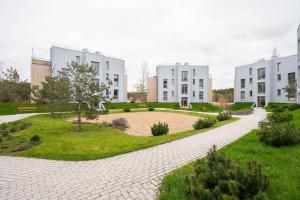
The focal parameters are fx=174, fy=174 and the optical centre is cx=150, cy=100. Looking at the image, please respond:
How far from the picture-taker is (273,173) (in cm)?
428

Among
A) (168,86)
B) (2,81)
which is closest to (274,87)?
(168,86)

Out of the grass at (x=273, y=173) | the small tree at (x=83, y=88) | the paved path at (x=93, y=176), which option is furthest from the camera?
the small tree at (x=83, y=88)

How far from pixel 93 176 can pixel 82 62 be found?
34.3m

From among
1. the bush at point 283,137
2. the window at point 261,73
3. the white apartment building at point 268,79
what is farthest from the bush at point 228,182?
the window at point 261,73

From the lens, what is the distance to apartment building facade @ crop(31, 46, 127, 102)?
33250 millimetres

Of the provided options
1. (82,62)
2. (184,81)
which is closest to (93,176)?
(82,62)

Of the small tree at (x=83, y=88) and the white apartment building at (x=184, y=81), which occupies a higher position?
the white apartment building at (x=184, y=81)

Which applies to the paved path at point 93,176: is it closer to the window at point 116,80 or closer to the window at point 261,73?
the window at point 116,80

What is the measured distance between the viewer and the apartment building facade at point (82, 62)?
109 ft

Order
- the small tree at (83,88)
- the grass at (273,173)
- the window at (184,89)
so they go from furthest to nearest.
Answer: the window at (184,89) < the small tree at (83,88) < the grass at (273,173)

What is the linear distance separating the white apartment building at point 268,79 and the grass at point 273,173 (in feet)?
126

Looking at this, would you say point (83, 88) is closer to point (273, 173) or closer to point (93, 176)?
point (93, 176)

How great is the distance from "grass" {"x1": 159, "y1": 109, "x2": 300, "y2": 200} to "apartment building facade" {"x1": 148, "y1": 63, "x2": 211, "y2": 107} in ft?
145

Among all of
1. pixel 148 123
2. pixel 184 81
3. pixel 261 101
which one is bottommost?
pixel 148 123
